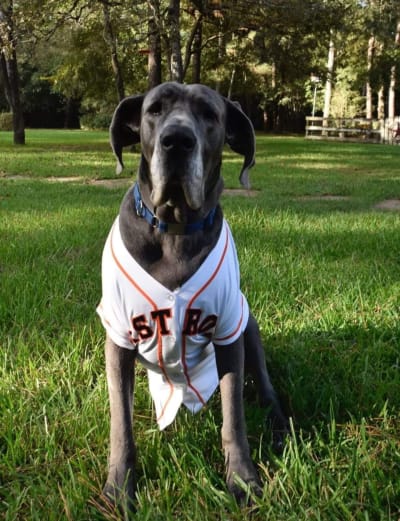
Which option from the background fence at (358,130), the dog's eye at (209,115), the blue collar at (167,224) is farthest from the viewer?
the background fence at (358,130)

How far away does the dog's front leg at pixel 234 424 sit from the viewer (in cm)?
191

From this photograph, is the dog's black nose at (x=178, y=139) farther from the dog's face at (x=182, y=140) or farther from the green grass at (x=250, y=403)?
the green grass at (x=250, y=403)

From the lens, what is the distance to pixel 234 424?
201 cm

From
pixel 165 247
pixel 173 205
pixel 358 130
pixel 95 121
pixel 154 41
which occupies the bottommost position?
pixel 165 247

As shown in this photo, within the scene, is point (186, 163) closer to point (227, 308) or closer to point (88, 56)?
point (227, 308)

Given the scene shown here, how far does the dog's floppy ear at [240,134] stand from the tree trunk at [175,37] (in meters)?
12.6

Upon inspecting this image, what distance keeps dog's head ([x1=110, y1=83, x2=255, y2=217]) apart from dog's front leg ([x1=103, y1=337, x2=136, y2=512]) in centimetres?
59

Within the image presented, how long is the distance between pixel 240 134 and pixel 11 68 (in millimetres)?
20088

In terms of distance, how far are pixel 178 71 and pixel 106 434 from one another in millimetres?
14014

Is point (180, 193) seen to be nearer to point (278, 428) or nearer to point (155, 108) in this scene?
point (155, 108)

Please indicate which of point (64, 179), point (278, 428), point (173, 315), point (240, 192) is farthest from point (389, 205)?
point (173, 315)

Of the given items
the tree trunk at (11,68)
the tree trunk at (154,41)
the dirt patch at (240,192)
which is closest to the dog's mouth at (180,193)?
the dirt patch at (240,192)

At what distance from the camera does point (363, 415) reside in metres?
2.23

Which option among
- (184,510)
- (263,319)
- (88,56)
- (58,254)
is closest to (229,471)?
(184,510)
